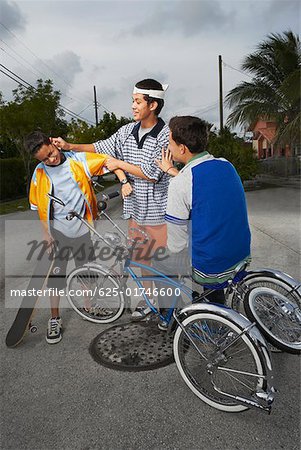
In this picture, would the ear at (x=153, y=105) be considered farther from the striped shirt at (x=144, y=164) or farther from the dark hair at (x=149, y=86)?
the striped shirt at (x=144, y=164)

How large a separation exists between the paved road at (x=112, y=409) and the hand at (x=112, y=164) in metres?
1.47

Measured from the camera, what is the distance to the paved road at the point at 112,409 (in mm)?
2027

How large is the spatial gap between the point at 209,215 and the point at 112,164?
3.66 feet

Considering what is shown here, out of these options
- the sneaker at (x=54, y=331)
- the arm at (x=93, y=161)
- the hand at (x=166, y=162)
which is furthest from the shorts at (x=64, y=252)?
the hand at (x=166, y=162)

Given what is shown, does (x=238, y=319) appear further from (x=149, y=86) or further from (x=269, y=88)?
(x=269, y=88)

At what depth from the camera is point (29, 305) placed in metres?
3.14

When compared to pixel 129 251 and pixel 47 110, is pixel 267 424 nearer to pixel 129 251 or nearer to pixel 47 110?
pixel 129 251

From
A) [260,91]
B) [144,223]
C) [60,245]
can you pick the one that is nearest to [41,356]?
[60,245]

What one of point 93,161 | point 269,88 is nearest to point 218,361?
point 93,161

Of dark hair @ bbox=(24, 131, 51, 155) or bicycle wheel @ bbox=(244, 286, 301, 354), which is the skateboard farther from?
bicycle wheel @ bbox=(244, 286, 301, 354)

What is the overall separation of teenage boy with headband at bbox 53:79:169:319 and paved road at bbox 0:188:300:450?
0.76 meters

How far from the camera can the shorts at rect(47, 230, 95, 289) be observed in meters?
3.18

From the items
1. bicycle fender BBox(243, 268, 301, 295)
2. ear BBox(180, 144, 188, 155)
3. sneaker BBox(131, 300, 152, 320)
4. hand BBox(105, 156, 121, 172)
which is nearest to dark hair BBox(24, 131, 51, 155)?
hand BBox(105, 156, 121, 172)

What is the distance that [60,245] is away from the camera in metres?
3.20
